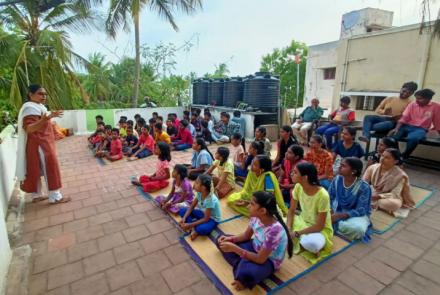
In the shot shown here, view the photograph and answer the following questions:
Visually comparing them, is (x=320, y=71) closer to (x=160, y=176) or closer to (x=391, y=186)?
(x=391, y=186)

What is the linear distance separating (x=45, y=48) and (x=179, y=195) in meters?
8.00

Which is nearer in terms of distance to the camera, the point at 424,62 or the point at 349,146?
the point at 349,146

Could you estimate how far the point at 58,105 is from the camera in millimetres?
8391

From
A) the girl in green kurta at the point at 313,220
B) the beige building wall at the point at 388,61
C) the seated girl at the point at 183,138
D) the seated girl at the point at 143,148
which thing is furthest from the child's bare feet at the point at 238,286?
the beige building wall at the point at 388,61

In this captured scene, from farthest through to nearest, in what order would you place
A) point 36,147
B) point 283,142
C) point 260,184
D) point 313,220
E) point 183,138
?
point 183,138 → point 283,142 → point 36,147 → point 260,184 → point 313,220

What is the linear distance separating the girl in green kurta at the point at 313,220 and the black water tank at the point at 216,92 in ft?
25.1

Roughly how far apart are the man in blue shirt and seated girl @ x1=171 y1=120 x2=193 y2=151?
2.86 m

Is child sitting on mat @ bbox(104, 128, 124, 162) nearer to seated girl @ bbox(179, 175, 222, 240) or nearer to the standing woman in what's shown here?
the standing woman

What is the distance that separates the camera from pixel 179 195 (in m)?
3.31

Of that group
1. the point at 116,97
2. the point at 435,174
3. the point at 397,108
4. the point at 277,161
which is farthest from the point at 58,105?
the point at 435,174

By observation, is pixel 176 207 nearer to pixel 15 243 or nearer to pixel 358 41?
pixel 15 243

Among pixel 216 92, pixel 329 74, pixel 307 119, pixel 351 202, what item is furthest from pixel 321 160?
pixel 329 74

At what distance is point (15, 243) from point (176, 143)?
4355 millimetres

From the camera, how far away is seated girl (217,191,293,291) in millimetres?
1901
